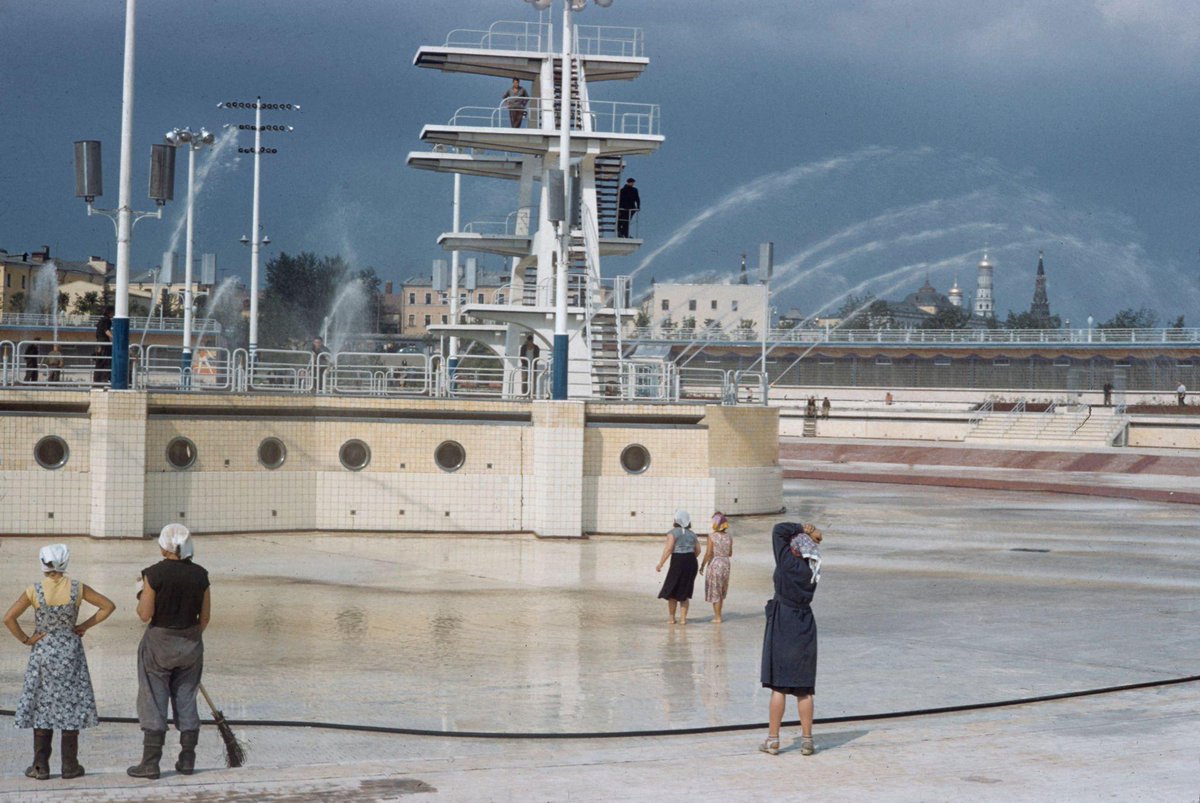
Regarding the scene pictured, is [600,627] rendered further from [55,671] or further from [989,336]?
[989,336]

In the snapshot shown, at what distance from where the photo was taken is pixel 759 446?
32.2 meters

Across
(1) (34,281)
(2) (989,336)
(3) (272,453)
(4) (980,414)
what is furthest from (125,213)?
(1) (34,281)

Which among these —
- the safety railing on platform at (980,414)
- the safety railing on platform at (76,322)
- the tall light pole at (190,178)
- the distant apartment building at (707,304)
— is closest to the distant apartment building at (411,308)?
the distant apartment building at (707,304)

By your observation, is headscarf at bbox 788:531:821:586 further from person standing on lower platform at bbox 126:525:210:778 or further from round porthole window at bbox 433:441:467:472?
round porthole window at bbox 433:441:467:472

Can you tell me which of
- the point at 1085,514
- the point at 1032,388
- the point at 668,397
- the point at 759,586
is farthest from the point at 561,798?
the point at 1032,388

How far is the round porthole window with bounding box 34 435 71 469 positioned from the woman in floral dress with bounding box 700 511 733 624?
42.7ft

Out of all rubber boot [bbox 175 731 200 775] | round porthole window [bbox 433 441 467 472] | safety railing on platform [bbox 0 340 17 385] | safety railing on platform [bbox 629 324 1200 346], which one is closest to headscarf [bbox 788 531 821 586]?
rubber boot [bbox 175 731 200 775]

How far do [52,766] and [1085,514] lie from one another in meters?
30.7

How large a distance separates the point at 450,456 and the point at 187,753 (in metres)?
18.0

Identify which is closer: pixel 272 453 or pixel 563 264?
pixel 272 453

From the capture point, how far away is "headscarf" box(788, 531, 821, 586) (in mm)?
11359

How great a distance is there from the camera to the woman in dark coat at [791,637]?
11.1m

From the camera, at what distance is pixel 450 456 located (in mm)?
28125

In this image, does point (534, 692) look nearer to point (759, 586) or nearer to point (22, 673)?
point (22, 673)
